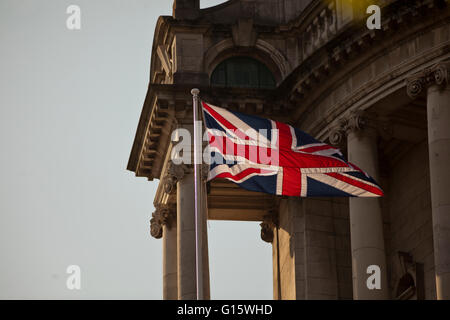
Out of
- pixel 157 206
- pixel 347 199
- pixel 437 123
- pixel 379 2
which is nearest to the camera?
pixel 437 123

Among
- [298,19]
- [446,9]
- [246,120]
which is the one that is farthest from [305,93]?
[246,120]

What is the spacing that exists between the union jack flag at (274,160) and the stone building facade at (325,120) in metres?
4.97

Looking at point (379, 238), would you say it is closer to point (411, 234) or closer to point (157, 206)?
point (411, 234)

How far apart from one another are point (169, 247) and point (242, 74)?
8.08 meters

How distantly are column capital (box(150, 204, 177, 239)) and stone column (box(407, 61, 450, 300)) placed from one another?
45.6 feet

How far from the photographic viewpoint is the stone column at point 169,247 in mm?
58500

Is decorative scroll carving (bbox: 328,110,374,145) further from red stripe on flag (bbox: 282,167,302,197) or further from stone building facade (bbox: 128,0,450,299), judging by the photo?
red stripe on flag (bbox: 282,167,302,197)

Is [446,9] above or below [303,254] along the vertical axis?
above

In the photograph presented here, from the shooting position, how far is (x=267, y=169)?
1645 inches

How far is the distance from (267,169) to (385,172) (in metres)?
16.7

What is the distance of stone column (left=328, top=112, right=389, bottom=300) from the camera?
163ft
